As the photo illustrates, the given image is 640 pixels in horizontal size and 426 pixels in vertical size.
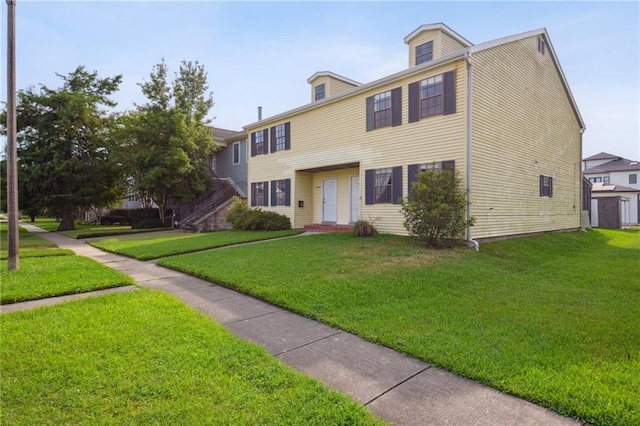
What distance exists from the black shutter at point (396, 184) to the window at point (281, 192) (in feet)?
18.9

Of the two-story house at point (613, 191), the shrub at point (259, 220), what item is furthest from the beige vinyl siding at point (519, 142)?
the shrub at point (259, 220)

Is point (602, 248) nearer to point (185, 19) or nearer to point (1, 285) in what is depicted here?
point (185, 19)

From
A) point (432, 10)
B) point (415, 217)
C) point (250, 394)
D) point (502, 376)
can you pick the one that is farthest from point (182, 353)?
point (432, 10)

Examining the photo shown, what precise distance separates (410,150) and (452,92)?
7.03 ft

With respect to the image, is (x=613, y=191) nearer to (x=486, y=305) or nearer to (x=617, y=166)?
(x=617, y=166)

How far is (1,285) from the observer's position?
5.88 metres

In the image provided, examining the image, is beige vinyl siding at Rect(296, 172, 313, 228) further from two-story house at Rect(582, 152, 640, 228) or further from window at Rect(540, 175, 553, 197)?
two-story house at Rect(582, 152, 640, 228)

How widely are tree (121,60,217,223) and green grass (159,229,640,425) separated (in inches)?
416

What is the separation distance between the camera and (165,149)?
1909 cm

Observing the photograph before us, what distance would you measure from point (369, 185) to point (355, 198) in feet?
5.55

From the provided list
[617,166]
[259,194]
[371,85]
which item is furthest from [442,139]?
[617,166]

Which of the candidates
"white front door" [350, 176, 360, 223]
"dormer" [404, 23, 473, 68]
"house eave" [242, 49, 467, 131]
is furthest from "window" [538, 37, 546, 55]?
"white front door" [350, 176, 360, 223]

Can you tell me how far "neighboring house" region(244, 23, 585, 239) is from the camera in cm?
1065

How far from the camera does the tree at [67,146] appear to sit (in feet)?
61.0
